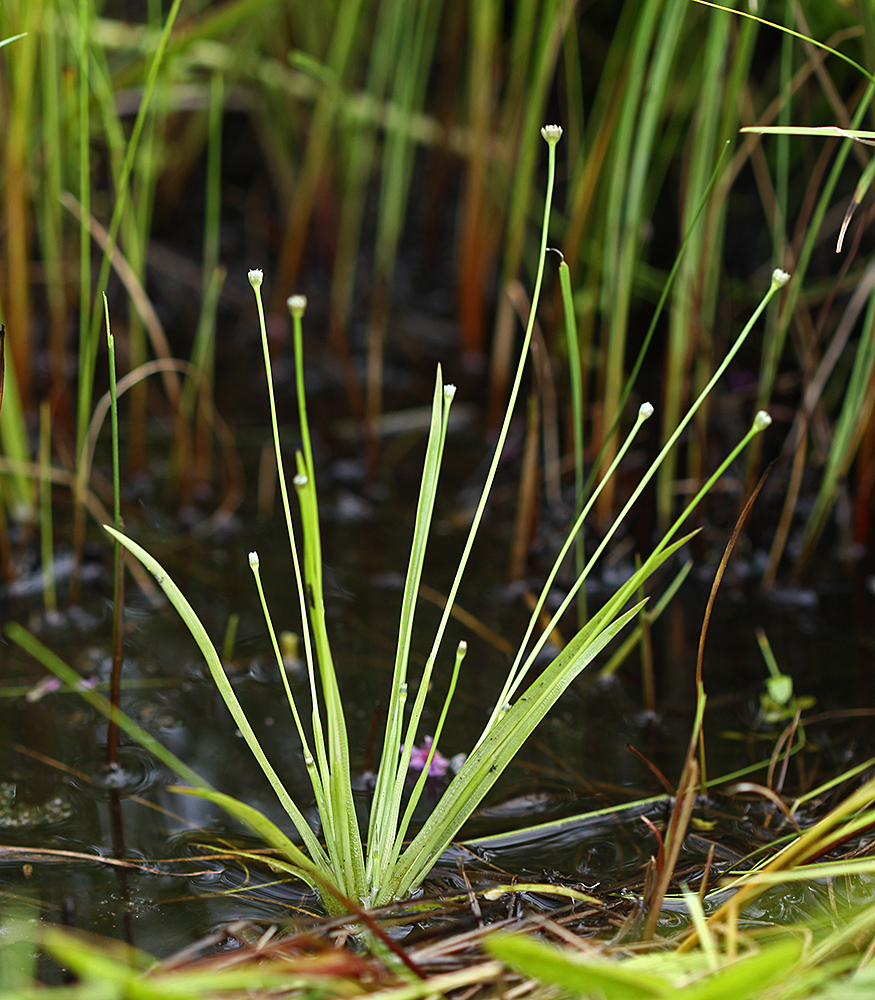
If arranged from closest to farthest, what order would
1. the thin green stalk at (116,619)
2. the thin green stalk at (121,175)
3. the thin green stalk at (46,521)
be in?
the thin green stalk at (116,619)
the thin green stalk at (121,175)
the thin green stalk at (46,521)

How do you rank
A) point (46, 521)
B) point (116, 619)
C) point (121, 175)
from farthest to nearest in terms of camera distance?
point (46, 521), point (121, 175), point (116, 619)

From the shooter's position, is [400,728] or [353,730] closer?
[400,728]

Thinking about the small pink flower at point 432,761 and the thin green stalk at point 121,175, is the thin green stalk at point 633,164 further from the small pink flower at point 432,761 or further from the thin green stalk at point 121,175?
the thin green stalk at point 121,175

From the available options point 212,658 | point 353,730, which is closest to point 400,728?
point 212,658

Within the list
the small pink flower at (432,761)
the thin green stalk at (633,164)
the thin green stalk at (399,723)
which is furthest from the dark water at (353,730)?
the thin green stalk at (633,164)

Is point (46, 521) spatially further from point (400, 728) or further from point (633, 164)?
point (633, 164)

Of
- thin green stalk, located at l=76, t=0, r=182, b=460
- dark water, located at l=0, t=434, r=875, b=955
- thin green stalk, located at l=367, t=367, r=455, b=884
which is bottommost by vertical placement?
dark water, located at l=0, t=434, r=875, b=955

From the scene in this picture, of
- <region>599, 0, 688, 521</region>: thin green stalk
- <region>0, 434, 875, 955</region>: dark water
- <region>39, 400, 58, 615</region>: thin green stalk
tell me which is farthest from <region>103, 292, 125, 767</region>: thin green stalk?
<region>599, 0, 688, 521</region>: thin green stalk

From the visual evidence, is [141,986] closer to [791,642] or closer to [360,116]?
[791,642]

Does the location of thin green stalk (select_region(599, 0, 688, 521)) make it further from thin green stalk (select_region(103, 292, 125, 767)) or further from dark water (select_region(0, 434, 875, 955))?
thin green stalk (select_region(103, 292, 125, 767))
